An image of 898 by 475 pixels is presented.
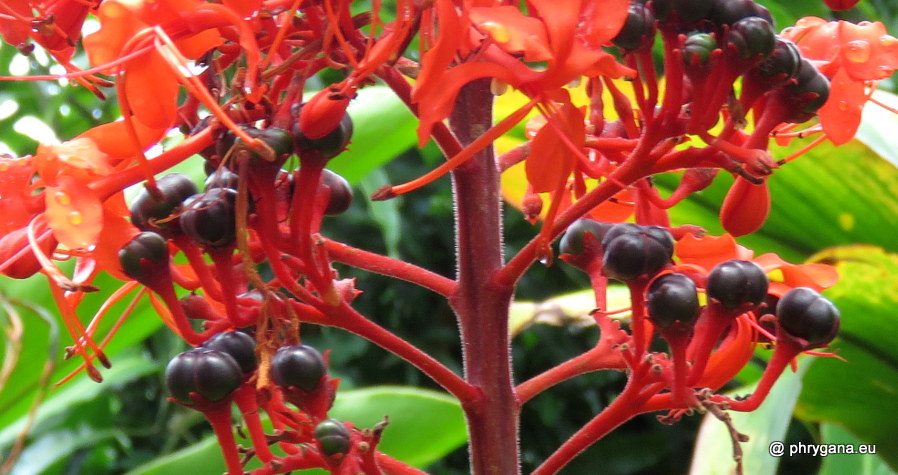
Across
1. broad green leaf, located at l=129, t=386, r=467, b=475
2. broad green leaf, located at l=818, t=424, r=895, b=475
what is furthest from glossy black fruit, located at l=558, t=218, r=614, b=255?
broad green leaf, located at l=818, t=424, r=895, b=475

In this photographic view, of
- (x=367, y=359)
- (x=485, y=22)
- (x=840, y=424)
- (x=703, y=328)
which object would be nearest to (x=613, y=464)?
(x=367, y=359)

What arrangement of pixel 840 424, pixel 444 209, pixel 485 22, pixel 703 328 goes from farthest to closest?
pixel 444 209 < pixel 840 424 < pixel 703 328 < pixel 485 22

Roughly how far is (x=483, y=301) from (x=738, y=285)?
5.3 inches

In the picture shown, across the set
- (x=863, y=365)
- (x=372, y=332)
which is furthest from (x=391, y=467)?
(x=863, y=365)

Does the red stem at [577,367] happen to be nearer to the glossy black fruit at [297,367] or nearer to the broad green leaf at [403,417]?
the glossy black fruit at [297,367]

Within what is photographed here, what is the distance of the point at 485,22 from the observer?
0.38m

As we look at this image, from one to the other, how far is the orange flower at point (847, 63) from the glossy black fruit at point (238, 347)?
11.3 inches

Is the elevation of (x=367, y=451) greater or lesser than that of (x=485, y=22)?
lesser

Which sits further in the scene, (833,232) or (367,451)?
(833,232)

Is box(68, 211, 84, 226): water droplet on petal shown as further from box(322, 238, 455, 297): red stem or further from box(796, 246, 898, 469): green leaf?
box(796, 246, 898, 469): green leaf

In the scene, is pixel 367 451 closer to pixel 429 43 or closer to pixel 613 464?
pixel 429 43

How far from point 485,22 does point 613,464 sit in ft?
5.11

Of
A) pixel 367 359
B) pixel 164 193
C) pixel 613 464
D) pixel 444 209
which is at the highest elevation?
pixel 164 193

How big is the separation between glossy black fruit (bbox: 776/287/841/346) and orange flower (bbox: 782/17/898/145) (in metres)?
0.08
